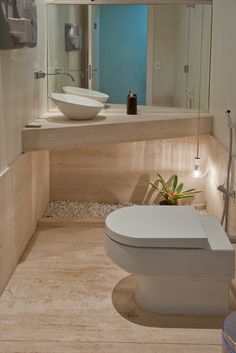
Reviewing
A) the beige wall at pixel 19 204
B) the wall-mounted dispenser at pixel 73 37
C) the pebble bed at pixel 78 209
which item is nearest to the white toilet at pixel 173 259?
the beige wall at pixel 19 204

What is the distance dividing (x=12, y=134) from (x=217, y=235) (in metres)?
1.13

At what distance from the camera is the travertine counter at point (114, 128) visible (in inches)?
114

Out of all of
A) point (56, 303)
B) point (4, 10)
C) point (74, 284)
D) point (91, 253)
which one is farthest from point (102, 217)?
point (4, 10)

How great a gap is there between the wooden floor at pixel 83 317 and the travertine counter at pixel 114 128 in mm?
662

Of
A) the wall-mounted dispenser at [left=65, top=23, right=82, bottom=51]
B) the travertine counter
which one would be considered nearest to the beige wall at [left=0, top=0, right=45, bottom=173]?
the travertine counter

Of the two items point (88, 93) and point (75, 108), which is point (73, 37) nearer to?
point (88, 93)

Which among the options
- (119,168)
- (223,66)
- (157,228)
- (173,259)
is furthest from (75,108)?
(173,259)

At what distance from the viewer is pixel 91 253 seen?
3.00 meters

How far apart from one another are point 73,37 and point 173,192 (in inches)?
50.1

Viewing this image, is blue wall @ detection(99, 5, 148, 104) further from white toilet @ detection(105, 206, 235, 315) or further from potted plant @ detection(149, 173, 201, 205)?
white toilet @ detection(105, 206, 235, 315)

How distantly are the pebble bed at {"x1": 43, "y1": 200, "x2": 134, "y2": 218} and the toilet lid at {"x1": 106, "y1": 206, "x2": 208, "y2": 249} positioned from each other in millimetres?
1151

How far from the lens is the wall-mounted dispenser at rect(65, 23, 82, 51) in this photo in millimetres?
3535

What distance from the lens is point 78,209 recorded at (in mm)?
3650

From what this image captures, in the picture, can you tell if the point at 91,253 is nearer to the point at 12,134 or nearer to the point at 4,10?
the point at 12,134
